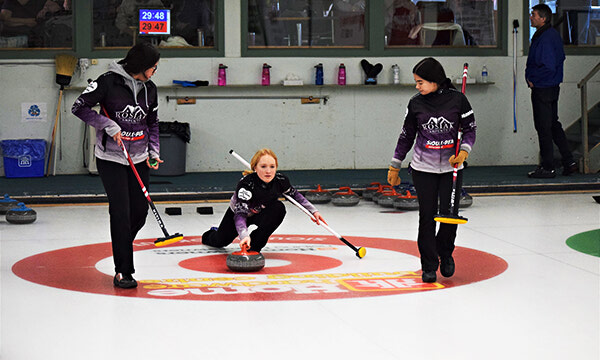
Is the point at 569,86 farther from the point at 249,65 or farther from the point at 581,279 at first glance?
the point at 581,279

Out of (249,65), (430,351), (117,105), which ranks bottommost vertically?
(430,351)

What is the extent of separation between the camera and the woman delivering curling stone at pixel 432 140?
223 inches

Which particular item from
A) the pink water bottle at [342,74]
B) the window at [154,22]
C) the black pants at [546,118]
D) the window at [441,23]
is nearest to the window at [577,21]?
the window at [441,23]

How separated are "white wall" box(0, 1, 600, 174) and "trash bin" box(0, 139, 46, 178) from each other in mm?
401

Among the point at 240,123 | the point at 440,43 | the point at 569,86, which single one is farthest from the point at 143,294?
the point at 569,86

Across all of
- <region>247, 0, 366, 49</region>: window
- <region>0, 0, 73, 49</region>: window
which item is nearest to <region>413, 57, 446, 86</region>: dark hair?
<region>247, 0, 366, 49</region>: window

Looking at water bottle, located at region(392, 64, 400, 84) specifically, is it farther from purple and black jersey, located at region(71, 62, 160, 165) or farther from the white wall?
purple and black jersey, located at region(71, 62, 160, 165)

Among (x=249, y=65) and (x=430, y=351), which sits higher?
(x=249, y=65)

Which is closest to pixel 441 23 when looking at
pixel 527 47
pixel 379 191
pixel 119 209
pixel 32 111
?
pixel 527 47

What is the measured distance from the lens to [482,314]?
15.9 ft

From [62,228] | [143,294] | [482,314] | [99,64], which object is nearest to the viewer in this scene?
[482,314]

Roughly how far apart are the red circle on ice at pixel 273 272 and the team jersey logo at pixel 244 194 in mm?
499

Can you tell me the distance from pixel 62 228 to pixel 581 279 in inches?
183

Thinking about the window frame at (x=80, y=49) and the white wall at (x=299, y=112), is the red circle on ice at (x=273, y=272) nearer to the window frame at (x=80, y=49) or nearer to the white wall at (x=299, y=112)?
the white wall at (x=299, y=112)
